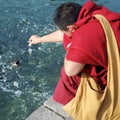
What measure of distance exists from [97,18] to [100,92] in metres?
0.56

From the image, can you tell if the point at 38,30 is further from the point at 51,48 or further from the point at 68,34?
the point at 68,34

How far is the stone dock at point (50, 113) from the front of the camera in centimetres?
355

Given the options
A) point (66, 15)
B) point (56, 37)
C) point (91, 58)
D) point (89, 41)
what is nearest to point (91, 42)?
point (89, 41)

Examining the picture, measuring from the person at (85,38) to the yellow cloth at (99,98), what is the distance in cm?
5

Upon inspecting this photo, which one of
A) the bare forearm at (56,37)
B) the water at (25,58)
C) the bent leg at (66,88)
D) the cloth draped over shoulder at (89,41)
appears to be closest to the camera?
the cloth draped over shoulder at (89,41)

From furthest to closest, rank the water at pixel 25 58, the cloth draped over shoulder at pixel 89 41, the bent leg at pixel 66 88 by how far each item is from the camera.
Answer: the water at pixel 25 58
the bent leg at pixel 66 88
the cloth draped over shoulder at pixel 89 41

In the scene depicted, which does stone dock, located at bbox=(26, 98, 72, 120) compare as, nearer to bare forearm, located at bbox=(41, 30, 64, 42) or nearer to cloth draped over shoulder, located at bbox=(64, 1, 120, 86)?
bare forearm, located at bbox=(41, 30, 64, 42)

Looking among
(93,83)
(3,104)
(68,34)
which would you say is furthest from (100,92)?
(3,104)

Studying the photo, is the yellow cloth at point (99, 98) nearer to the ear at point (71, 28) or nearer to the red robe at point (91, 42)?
the red robe at point (91, 42)

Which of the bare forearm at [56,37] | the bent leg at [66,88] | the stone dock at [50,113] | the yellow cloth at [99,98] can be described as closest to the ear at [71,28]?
the yellow cloth at [99,98]

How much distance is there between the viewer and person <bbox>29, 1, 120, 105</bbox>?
2.67 meters

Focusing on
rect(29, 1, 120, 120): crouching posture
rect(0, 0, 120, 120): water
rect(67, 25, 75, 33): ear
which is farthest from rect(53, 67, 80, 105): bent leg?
rect(0, 0, 120, 120): water

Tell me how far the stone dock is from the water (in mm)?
2274

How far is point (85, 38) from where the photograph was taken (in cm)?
266
